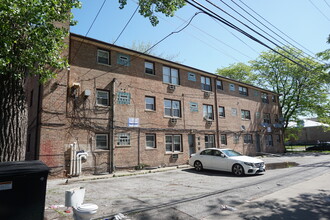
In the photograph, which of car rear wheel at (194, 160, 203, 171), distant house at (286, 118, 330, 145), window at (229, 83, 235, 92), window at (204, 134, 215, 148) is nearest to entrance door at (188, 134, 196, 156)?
window at (204, 134, 215, 148)

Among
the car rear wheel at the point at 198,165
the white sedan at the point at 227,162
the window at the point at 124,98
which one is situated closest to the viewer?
the white sedan at the point at 227,162

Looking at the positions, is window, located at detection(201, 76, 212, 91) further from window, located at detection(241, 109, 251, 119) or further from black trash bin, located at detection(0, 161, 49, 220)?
black trash bin, located at detection(0, 161, 49, 220)

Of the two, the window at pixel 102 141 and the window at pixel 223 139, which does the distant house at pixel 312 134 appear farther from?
the window at pixel 102 141

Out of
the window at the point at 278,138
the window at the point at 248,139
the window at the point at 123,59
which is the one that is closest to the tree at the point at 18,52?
the window at the point at 123,59

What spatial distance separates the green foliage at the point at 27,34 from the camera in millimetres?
5305

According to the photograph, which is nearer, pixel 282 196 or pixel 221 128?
pixel 282 196

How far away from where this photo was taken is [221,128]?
2031 centimetres

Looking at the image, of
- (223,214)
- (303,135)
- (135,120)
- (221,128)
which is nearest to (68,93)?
(135,120)

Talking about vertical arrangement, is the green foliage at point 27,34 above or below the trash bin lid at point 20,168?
above

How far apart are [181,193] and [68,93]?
28.8 feet

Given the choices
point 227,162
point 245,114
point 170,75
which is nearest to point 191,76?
point 170,75

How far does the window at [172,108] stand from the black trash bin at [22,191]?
43.0ft

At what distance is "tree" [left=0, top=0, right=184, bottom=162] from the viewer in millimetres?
5145

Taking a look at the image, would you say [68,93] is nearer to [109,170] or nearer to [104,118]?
[104,118]
